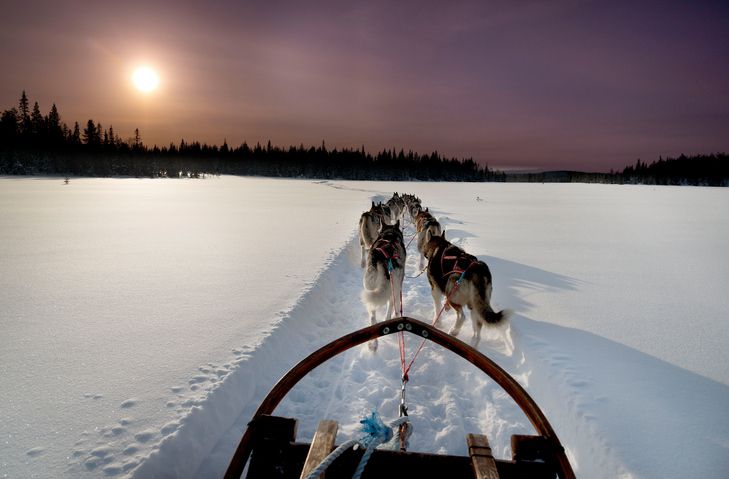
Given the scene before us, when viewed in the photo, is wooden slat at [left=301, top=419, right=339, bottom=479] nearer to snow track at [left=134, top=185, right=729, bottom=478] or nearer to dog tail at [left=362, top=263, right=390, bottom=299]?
snow track at [left=134, top=185, right=729, bottom=478]

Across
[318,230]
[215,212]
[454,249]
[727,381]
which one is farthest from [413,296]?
[215,212]

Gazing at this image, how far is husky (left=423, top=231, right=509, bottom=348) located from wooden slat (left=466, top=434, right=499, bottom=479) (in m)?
2.29

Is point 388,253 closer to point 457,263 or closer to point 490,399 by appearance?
point 457,263

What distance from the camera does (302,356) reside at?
4070 millimetres

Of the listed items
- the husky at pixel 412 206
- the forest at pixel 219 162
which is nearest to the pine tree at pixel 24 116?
the forest at pixel 219 162

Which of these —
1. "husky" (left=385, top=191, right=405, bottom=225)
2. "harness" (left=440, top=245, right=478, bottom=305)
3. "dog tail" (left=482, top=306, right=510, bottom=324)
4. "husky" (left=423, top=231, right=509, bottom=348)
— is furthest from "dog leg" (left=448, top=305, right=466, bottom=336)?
"husky" (left=385, top=191, right=405, bottom=225)

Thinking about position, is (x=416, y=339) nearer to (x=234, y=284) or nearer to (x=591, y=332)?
(x=591, y=332)

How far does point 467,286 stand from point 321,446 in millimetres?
2942

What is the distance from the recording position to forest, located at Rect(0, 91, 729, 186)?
61188mm

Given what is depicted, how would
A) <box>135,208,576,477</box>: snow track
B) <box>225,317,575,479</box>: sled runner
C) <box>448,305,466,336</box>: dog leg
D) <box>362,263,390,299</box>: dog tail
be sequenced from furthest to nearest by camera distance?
1. <box>448,305,466,336</box>: dog leg
2. <box>362,263,390,299</box>: dog tail
3. <box>135,208,576,477</box>: snow track
4. <box>225,317,575,479</box>: sled runner

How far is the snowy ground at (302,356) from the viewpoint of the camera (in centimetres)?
245

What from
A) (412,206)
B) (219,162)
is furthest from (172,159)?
(412,206)

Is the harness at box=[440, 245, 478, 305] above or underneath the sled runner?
above

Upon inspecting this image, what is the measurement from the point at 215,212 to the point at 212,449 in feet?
49.8
